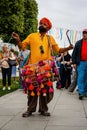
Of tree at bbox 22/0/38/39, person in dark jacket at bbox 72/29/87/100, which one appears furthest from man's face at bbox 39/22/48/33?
tree at bbox 22/0/38/39

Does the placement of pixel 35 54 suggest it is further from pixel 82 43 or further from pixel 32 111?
pixel 82 43

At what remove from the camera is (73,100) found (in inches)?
522

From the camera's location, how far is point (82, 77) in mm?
13883

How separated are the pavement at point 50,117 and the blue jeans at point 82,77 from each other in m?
1.19

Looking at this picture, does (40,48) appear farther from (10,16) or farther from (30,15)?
(30,15)

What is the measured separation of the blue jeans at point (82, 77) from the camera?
13.7 meters

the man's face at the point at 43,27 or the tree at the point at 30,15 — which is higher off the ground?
the tree at the point at 30,15

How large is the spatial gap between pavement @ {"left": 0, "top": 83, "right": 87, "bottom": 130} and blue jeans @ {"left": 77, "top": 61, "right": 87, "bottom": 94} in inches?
46.8

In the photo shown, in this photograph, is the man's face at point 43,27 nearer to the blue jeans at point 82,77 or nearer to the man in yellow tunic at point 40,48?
the man in yellow tunic at point 40,48

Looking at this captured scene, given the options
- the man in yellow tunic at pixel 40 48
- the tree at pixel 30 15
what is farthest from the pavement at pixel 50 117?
the tree at pixel 30 15

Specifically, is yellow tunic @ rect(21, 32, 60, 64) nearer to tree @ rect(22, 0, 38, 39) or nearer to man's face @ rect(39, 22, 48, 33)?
man's face @ rect(39, 22, 48, 33)

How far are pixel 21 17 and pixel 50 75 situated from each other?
57440mm

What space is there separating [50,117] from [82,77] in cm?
439

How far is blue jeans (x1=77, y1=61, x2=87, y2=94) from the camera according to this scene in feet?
45.0
